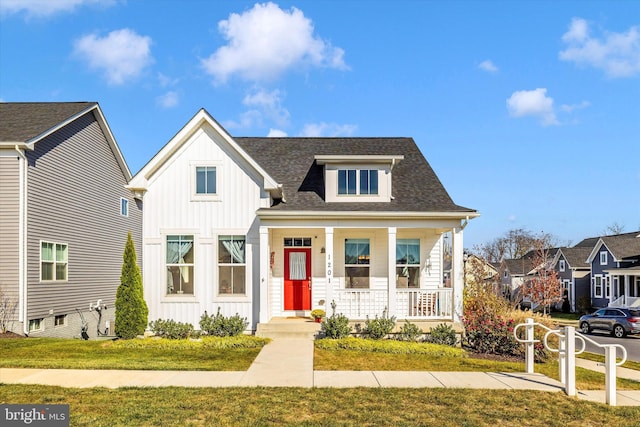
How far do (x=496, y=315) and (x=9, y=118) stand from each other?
17384 millimetres

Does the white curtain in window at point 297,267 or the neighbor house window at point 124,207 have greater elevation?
the neighbor house window at point 124,207

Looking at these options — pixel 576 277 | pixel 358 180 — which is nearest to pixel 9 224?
pixel 358 180

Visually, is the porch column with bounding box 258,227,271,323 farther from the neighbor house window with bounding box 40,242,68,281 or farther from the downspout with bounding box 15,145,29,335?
the neighbor house window with bounding box 40,242,68,281

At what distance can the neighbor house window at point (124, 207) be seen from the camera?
25484 mm

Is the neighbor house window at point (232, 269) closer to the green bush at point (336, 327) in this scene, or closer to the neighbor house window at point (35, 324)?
the green bush at point (336, 327)

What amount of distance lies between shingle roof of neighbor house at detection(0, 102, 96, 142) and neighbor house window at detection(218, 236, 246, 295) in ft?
23.2

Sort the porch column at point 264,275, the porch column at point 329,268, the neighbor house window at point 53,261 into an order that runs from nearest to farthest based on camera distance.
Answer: the porch column at point 329,268
the porch column at point 264,275
the neighbor house window at point 53,261

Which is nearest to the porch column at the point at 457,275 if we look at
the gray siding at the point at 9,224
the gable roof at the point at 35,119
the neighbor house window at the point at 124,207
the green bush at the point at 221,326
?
the green bush at the point at 221,326

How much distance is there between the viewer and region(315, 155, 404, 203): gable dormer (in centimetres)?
1706

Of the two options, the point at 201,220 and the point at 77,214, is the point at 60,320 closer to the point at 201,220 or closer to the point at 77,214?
the point at 77,214

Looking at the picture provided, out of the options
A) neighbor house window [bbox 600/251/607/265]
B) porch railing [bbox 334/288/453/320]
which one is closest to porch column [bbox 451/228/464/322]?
porch railing [bbox 334/288/453/320]

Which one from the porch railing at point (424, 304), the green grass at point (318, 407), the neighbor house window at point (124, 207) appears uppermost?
the neighbor house window at point (124, 207)
